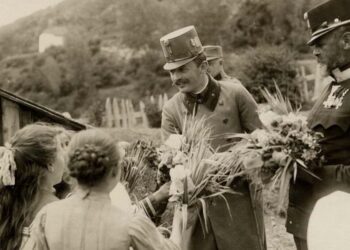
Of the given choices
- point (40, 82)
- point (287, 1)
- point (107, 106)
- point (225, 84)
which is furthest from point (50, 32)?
point (225, 84)

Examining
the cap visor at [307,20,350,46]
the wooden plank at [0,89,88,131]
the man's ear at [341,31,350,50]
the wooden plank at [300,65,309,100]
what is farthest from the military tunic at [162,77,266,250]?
the wooden plank at [300,65,309,100]

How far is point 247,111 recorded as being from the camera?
15.8 feet

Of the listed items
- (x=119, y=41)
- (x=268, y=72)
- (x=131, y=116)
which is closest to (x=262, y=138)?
(x=268, y=72)

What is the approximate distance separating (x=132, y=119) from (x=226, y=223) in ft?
41.9

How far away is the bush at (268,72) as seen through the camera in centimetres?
1361

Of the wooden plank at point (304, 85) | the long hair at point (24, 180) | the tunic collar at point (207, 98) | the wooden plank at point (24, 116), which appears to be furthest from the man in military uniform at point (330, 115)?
the wooden plank at point (304, 85)

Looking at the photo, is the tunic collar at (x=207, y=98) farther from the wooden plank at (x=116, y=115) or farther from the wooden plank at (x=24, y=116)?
the wooden plank at (x=116, y=115)

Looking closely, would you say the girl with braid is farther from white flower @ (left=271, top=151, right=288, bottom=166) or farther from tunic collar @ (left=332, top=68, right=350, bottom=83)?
tunic collar @ (left=332, top=68, right=350, bottom=83)

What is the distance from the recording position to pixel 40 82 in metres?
18.0

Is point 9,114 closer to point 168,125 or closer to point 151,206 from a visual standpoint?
point 168,125

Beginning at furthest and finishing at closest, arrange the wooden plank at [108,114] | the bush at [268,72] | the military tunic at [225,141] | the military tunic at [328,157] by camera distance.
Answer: the wooden plank at [108,114] → the bush at [268,72] → the military tunic at [225,141] → the military tunic at [328,157]

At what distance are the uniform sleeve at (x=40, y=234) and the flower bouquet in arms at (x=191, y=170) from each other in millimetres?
972

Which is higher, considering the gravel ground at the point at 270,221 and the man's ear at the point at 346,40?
the man's ear at the point at 346,40

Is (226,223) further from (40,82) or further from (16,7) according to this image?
(40,82)
